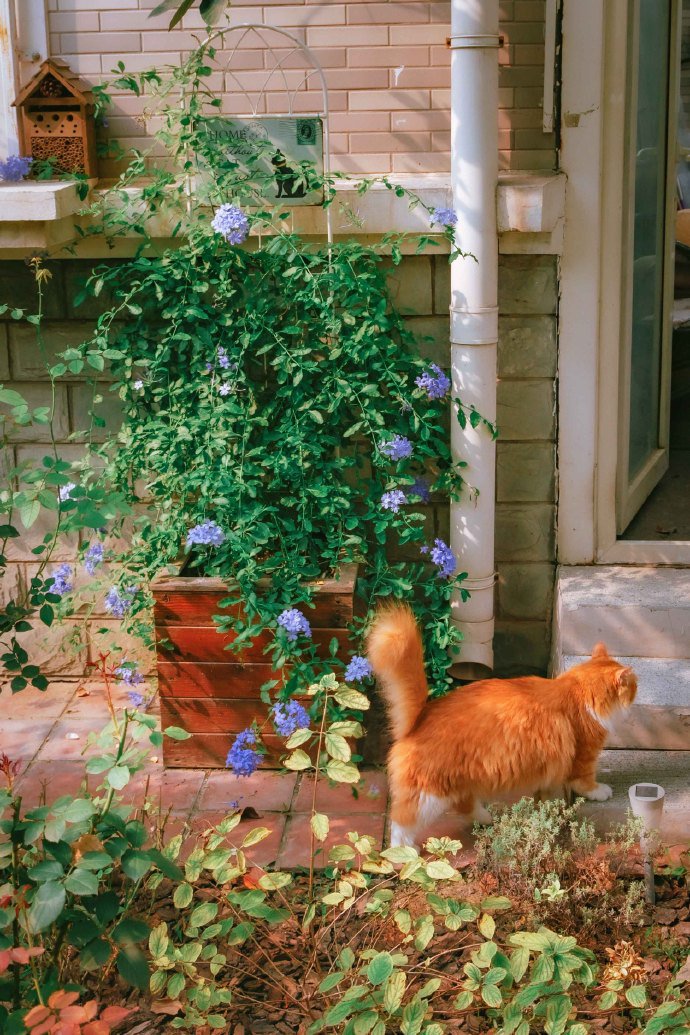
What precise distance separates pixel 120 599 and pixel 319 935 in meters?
1.71

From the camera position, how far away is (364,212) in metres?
4.72

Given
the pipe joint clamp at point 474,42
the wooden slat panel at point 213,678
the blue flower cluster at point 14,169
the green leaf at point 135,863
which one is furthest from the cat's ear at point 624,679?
the blue flower cluster at point 14,169

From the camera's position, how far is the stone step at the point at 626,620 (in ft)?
15.6

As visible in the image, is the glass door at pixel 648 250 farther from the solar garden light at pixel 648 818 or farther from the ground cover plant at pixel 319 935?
the ground cover plant at pixel 319 935

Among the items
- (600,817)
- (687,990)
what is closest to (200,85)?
(600,817)

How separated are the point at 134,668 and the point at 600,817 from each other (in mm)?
1678

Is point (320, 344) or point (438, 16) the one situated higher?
point (438, 16)

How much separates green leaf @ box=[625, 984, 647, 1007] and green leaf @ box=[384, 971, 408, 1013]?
569mm

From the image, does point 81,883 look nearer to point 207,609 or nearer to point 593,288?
point 207,609

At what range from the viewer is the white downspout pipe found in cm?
443

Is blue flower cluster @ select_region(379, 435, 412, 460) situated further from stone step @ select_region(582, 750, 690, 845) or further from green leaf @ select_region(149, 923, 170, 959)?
green leaf @ select_region(149, 923, 170, 959)

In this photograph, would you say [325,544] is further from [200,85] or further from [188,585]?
[200,85]

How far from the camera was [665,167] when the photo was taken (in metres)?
5.78

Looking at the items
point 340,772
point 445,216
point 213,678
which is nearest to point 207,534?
point 213,678
